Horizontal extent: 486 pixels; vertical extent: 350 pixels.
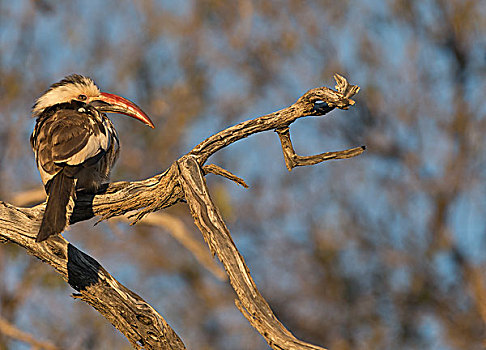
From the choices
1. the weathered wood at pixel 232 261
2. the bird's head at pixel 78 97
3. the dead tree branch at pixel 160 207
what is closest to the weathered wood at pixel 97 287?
the dead tree branch at pixel 160 207

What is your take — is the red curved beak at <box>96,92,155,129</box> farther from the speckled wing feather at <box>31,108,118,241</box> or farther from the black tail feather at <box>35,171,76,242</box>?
the black tail feather at <box>35,171,76,242</box>

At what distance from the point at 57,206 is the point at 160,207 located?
0.63 m

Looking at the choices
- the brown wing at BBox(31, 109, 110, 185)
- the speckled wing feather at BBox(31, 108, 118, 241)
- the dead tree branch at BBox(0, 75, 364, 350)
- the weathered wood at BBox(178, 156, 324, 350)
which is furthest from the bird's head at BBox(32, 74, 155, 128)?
the weathered wood at BBox(178, 156, 324, 350)

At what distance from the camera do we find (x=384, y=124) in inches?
639

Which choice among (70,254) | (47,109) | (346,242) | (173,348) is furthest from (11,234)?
(346,242)

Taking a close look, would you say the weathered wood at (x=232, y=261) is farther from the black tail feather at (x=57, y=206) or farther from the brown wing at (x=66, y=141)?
the brown wing at (x=66, y=141)

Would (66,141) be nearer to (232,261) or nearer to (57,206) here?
(57,206)

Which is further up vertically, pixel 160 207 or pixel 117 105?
pixel 117 105

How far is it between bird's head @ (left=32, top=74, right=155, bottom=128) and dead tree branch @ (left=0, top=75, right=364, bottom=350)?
154 centimetres

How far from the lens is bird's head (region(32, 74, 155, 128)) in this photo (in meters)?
6.03

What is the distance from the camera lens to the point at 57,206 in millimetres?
4398

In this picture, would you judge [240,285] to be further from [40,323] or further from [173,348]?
[40,323]

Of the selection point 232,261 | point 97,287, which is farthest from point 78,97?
point 232,261

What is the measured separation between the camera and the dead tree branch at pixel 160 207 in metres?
3.60
